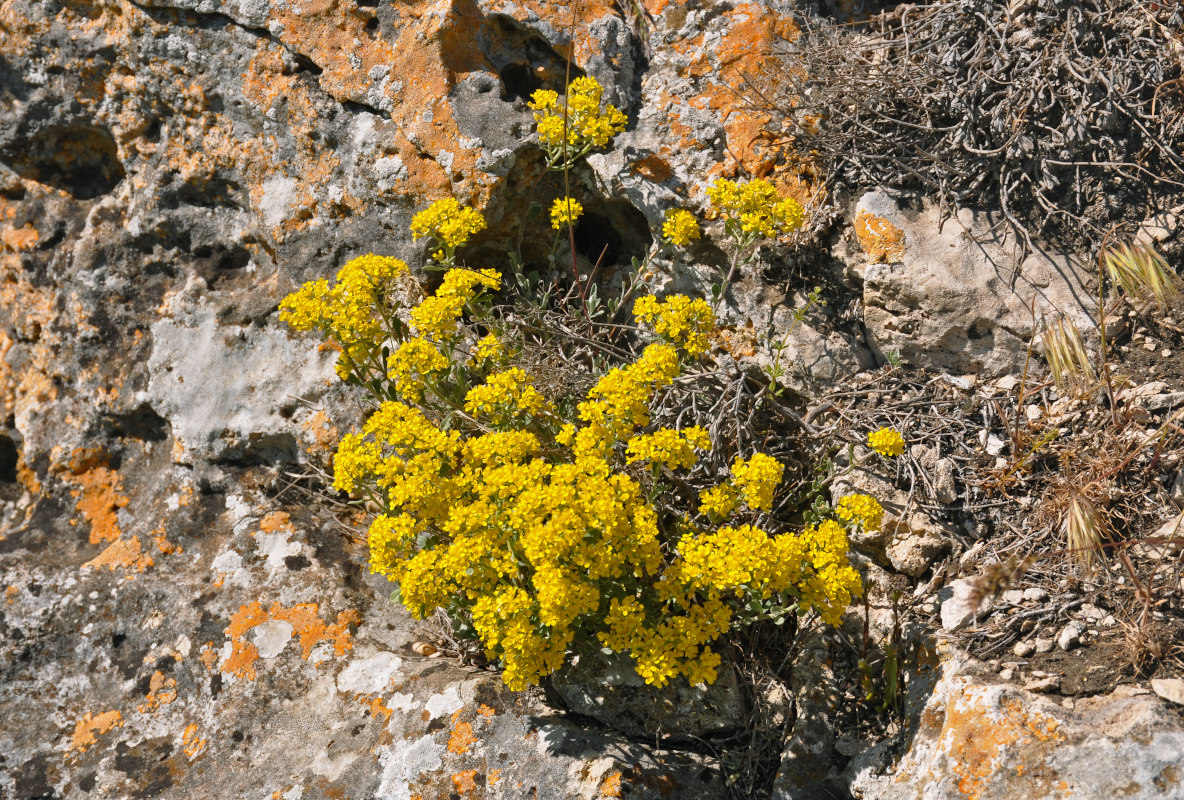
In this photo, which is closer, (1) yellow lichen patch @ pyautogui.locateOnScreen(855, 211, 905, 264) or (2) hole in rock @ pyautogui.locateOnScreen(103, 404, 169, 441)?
(1) yellow lichen patch @ pyautogui.locateOnScreen(855, 211, 905, 264)

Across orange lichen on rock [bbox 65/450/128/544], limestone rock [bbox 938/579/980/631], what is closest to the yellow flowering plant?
limestone rock [bbox 938/579/980/631]

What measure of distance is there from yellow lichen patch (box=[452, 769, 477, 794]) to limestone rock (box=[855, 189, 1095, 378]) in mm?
2450

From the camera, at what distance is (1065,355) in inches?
118

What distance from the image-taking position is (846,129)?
3.87m

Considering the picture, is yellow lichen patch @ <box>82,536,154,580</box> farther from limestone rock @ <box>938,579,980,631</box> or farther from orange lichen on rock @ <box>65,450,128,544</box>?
limestone rock @ <box>938,579,980,631</box>

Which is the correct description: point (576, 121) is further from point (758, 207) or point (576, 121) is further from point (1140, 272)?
point (1140, 272)

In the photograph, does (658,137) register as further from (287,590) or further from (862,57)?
(287,590)

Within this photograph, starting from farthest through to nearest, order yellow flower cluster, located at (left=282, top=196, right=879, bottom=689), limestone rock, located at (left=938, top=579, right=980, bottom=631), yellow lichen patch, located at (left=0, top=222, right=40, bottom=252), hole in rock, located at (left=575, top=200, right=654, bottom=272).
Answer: yellow lichen patch, located at (left=0, top=222, right=40, bottom=252)
hole in rock, located at (left=575, top=200, right=654, bottom=272)
limestone rock, located at (left=938, top=579, right=980, bottom=631)
yellow flower cluster, located at (left=282, top=196, right=879, bottom=689)

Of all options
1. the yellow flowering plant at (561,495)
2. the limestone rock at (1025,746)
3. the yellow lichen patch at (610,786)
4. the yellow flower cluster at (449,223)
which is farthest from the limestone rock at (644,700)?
the yellow flower cluster at (449,223)

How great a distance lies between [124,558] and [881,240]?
12.6 ft

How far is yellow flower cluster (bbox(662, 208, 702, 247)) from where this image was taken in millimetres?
3652

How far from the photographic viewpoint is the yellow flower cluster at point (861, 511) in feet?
9.53

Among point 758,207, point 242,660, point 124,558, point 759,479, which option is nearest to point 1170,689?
point 759,479

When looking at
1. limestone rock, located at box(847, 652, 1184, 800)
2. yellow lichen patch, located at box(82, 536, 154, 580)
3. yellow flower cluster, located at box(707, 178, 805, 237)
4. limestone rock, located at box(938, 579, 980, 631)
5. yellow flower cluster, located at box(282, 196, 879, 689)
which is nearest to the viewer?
limestone rock, located at box(847, 652, 1184, 800)
